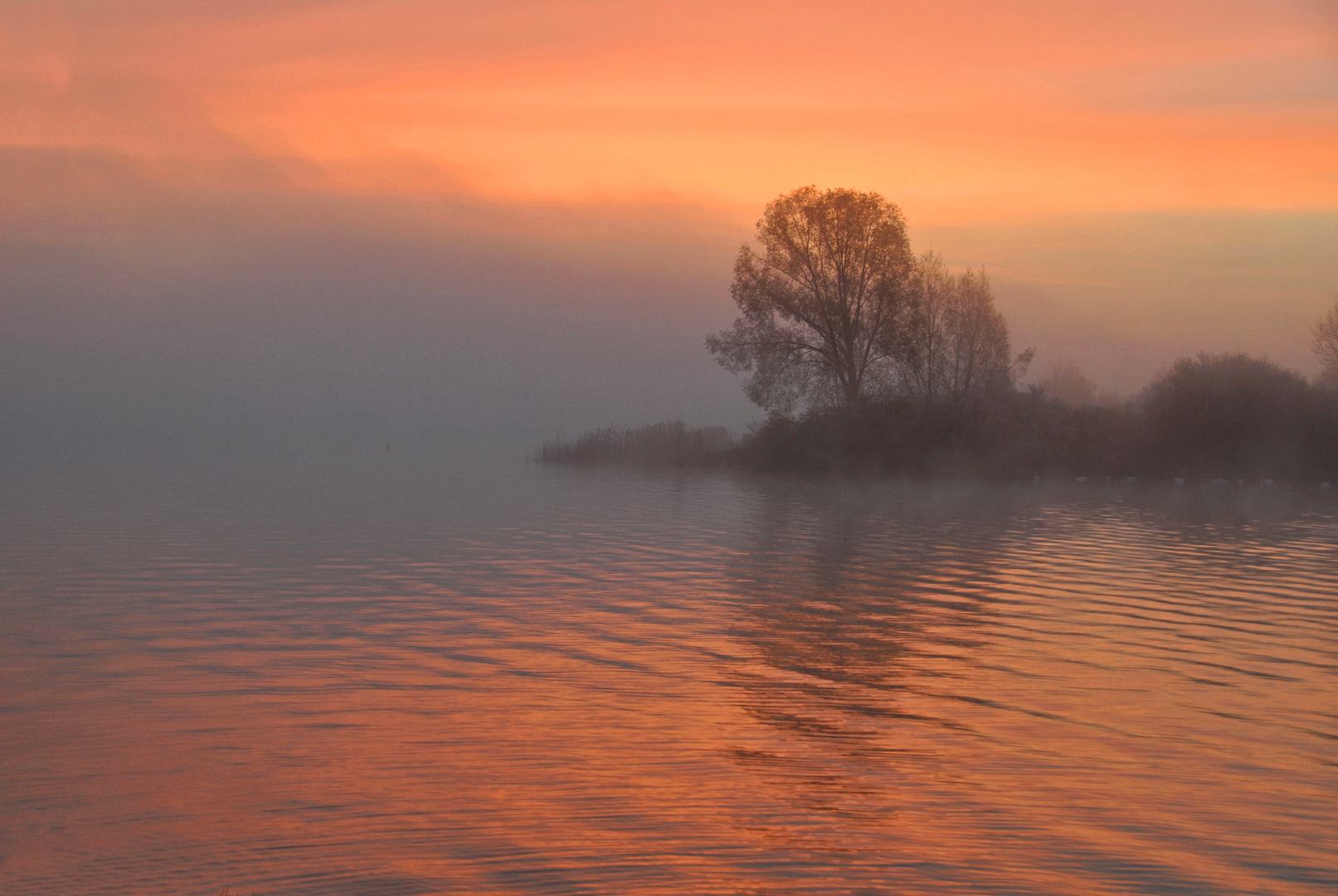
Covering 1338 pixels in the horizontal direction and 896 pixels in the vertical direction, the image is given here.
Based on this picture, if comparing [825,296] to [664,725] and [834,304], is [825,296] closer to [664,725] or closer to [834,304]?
[834,304]

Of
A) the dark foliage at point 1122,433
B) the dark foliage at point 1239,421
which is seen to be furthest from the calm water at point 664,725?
the dark foliage at point 1239,421

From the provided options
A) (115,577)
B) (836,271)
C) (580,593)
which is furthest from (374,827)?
(836,271)

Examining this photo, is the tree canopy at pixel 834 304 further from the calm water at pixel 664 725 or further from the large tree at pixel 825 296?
the calm water at pixel 664 725

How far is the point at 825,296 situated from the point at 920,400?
243 inches

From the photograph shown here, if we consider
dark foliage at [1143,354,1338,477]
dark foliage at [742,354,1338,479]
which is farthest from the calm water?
dark foliage at [1143,354,1338,477]

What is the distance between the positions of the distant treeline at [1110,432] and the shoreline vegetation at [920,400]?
0.05 m

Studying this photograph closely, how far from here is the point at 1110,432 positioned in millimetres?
44062

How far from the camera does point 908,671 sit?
8.74 metres

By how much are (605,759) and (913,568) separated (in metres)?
10.0

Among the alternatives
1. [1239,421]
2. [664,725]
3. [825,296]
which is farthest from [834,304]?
[664,725]

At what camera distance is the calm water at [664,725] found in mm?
4789

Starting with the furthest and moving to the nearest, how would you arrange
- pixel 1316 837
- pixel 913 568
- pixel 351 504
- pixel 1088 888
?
pixel 351 504 < pixel 913 568 < pixel 1316 837 < pixel 1088 888

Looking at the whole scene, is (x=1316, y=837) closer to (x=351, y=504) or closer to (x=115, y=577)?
(x=115, y=577)

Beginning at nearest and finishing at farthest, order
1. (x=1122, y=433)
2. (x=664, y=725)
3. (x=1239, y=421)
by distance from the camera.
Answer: (x=664, y=725), (x=1239, y=421), (x=1122, y=433)
